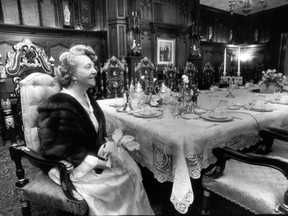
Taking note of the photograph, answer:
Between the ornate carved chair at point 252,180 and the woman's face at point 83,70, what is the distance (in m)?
0.96

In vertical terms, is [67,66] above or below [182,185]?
above

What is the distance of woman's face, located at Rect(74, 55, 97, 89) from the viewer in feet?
4.42

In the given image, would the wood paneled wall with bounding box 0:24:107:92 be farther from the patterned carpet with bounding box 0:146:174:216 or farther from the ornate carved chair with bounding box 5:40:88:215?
the ornate carved chair with bounding box 5:40:88:215

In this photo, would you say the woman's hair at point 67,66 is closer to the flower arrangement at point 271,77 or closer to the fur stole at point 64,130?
the fur stole at point 64,130

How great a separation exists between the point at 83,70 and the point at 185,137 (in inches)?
31.1

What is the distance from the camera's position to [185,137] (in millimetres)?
1216

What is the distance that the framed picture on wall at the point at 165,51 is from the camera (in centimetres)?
669

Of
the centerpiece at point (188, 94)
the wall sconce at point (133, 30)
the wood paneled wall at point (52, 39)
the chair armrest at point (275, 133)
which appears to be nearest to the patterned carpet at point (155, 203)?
the chair armrest at point (275, 133)

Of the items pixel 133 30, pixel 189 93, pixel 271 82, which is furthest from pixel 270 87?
pixel 133 30

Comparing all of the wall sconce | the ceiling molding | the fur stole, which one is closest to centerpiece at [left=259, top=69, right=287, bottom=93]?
the fur stole

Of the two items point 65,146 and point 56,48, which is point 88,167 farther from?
point 56,48

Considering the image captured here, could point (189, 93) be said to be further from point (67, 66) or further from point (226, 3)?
A: point (226, 3)

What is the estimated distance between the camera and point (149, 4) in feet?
20.7

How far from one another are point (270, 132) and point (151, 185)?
1236 millimetres
